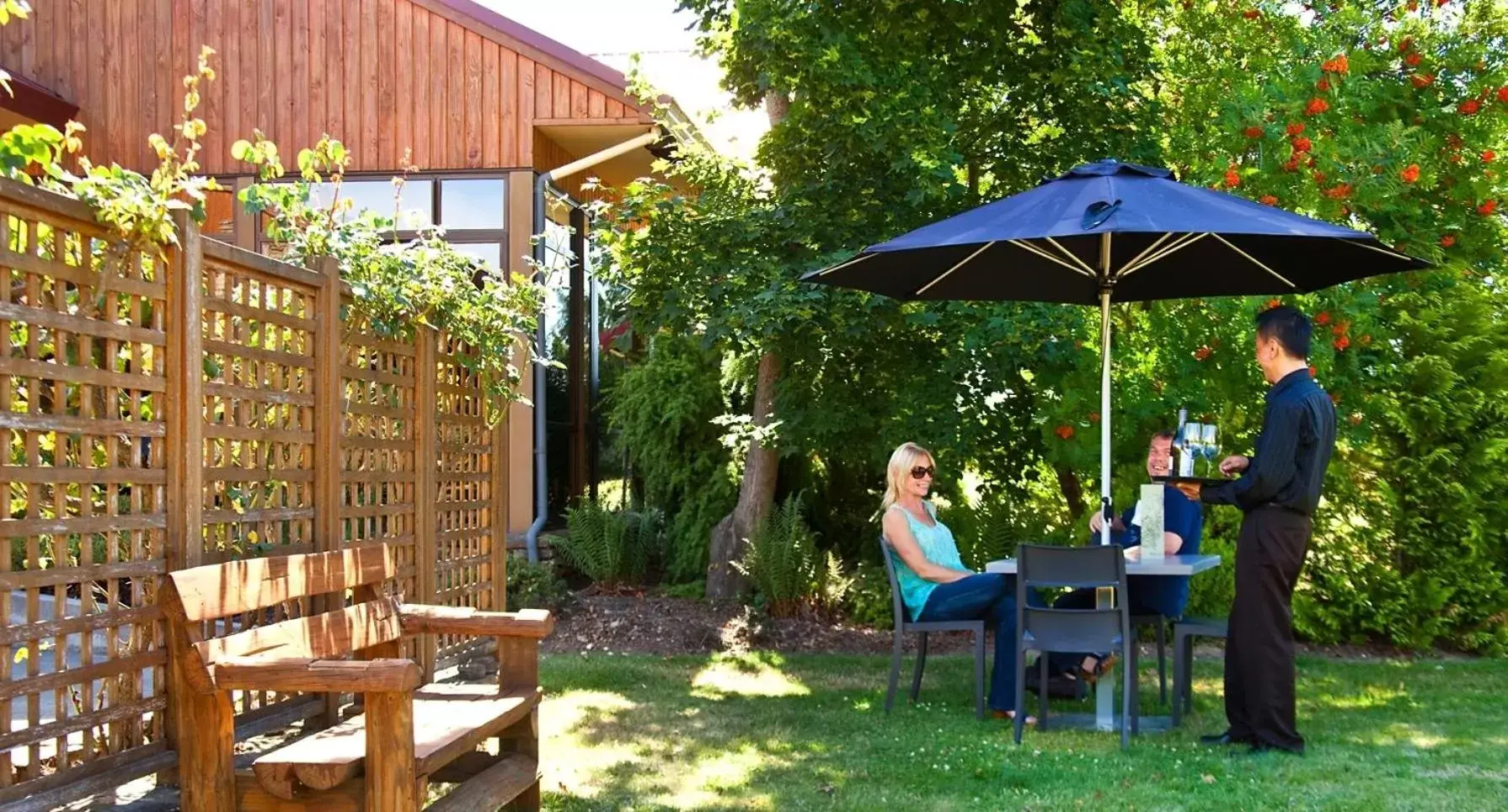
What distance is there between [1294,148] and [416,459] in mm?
5077

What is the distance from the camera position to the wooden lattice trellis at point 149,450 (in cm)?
286

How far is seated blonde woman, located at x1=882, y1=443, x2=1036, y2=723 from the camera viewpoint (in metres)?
5.96

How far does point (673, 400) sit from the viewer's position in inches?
390

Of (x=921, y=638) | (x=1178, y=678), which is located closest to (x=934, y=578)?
(x=921, y=638)

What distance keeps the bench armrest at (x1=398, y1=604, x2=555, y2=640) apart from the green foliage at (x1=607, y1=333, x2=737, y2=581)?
5.62 meters

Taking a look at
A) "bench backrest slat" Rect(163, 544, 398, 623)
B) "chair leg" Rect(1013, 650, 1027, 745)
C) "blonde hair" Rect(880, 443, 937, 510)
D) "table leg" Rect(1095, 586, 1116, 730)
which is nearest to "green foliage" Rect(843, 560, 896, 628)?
"blonde hair" Rect(880, 443, 937, 510)

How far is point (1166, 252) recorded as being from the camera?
18.8 ft

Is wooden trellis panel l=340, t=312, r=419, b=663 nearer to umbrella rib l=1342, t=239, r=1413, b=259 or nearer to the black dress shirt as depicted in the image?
the black dress shirt

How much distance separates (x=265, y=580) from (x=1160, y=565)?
3566 mm

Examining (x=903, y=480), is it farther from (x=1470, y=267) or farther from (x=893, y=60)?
(x=1470, y=267)

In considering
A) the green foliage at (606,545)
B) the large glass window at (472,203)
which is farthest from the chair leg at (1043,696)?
the large glass window at (472,203)

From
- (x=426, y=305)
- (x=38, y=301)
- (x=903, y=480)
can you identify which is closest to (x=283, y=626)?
(x=38, y=301)

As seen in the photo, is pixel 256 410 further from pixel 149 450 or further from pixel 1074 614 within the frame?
pixel 1074 614

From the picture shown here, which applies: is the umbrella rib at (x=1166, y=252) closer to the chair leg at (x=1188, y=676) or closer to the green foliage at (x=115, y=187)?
the chair leg at (x=1188, y=676)
